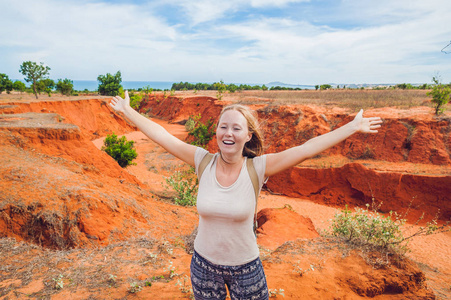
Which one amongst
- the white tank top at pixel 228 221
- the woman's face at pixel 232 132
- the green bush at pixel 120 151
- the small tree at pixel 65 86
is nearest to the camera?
the white tank top at pixel 228 221

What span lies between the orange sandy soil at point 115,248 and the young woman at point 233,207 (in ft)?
5.57

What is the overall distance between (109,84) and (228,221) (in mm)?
36791

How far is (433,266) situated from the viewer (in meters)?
6.52

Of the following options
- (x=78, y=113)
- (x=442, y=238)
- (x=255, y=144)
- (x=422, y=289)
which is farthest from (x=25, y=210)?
(x=78, y=113)

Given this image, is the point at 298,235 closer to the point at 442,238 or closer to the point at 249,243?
the point at 442,238

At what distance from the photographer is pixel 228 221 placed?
159cm

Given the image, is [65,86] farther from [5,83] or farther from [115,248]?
[115,248]

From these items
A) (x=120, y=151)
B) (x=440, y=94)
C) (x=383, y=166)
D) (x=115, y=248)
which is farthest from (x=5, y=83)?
(x=440, y=94)

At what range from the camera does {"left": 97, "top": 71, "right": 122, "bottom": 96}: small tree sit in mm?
34031

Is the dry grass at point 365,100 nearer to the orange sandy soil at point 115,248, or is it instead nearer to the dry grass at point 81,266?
the orange sandy soil at point 115,248

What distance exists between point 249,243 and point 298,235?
600cm

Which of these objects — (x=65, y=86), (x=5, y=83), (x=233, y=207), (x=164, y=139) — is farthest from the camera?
(x=5, y=83)

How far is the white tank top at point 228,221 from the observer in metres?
1.57

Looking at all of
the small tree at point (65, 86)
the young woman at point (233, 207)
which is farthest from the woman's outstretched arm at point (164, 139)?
the small tree at point (65, 86)
